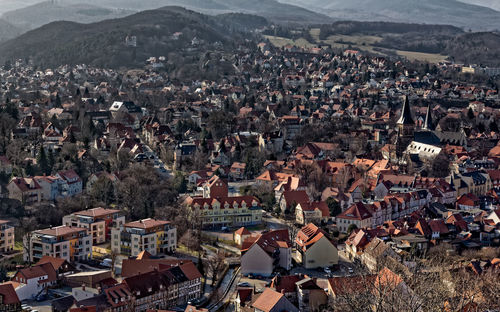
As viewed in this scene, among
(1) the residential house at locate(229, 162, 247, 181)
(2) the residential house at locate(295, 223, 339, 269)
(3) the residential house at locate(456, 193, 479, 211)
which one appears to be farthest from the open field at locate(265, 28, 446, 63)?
(2) the residential house at locate(295, 223, 339, 269)

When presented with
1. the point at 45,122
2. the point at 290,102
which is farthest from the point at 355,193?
the point at 290,102

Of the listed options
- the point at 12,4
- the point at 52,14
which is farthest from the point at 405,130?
the point at 12,4

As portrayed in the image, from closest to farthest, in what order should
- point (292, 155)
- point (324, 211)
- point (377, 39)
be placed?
point (324, 211) < point (292, 155) < point (377, 39)

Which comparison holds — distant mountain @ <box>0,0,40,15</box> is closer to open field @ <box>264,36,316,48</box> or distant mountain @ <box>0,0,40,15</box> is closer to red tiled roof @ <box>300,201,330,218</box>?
open field @ <box>264,36,316,48</box>

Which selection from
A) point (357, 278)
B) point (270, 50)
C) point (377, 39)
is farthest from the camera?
point (377, 39)

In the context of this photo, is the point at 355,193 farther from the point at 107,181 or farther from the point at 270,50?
the point at 270,50

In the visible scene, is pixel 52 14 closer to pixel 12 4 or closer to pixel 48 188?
pixel 12 4
